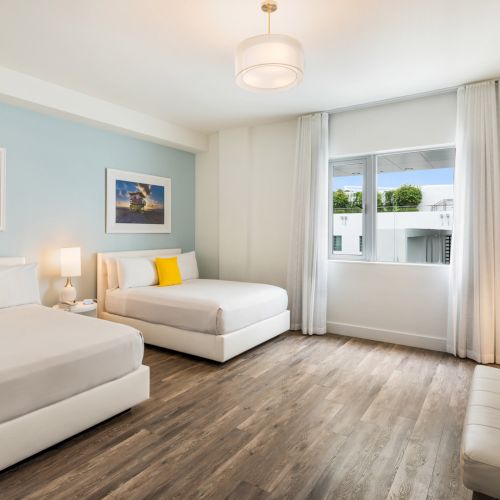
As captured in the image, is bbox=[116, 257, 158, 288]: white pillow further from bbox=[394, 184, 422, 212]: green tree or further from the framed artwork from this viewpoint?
bbox=[394, 184, 422, 212]: green tree

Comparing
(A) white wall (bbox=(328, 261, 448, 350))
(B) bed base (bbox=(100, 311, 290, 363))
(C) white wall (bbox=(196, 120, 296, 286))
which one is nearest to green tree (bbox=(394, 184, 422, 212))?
(A) white wall (bbox=(328, 261, 448, 350))

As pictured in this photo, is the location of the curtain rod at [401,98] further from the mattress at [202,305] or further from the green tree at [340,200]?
the mattress at [202,305]

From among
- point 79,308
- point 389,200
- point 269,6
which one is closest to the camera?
point 269,6

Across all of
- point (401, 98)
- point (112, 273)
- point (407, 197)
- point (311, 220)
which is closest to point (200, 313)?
point (112, 273)

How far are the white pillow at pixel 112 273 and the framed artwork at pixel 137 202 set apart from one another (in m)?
0.43

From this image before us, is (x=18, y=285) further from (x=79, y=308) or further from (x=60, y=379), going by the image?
(x=60, y=379)

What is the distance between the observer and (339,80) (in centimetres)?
342

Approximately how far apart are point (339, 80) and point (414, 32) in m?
0.89

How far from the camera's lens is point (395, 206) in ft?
13.6

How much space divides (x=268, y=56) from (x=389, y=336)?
10.5ft

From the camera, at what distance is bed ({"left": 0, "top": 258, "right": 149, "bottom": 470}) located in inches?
70.0

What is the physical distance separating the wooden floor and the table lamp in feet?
3.92

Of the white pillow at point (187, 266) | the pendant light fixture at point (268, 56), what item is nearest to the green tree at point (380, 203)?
the pendant light fixture at point (268, 56)

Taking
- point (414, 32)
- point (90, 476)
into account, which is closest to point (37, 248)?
point (90, 476)
